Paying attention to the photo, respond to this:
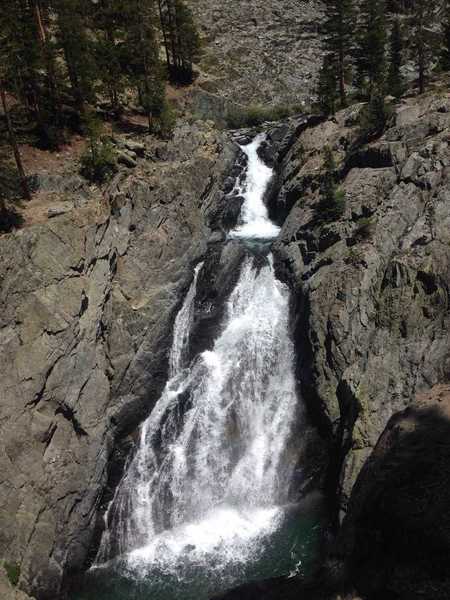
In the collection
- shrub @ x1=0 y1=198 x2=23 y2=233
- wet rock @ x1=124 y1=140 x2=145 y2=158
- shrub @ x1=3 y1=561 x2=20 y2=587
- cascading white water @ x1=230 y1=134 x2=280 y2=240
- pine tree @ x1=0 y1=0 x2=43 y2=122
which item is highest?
pine tree @ x1=0 y1=0 x2=43 y2=122

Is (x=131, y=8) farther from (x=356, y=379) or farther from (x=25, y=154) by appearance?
(x=356, y=379)

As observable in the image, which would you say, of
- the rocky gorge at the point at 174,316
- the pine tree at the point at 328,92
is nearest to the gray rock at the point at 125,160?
the rocky gorge at the point at 174,316

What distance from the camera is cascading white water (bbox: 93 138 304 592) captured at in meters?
22.3

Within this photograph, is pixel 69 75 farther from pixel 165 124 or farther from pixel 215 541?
pixel 215 541

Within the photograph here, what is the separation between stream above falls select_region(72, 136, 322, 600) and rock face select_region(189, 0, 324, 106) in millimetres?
37595

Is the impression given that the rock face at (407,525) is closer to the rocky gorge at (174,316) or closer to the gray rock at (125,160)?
the rocky gorge at (174,316)

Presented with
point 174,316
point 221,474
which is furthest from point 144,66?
point 221,474

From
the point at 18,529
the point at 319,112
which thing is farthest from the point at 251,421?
the point at 319,112

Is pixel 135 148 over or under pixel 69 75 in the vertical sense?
under

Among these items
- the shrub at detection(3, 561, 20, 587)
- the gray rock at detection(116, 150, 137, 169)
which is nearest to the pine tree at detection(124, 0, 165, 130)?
the gray rock at detection(116, 150, 137, 169)

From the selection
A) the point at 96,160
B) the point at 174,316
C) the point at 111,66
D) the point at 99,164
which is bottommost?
the point at 174,316

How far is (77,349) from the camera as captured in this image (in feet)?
79.0

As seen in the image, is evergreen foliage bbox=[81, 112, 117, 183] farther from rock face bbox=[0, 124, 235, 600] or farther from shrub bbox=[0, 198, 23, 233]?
shrub bbox=[0, 198, 23, 233]

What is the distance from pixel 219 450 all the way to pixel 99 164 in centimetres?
1897
